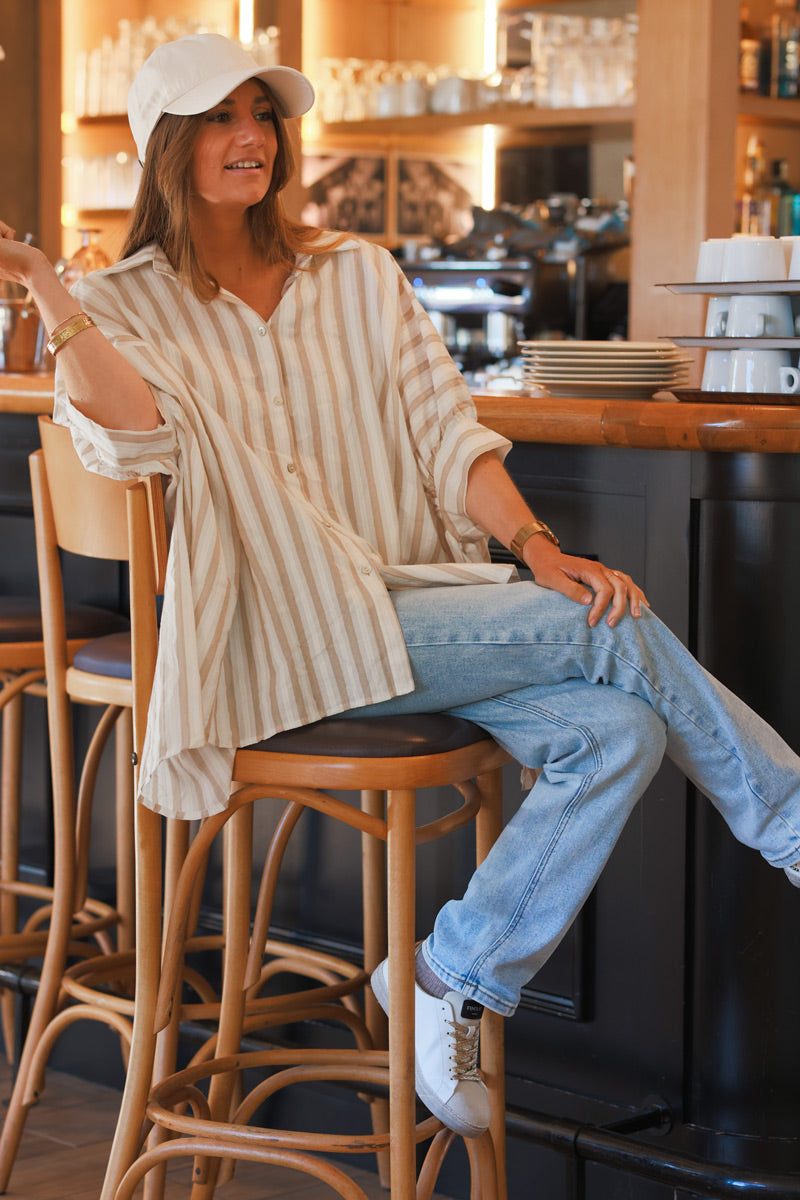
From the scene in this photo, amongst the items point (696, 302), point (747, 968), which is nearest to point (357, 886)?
point (747, 968)

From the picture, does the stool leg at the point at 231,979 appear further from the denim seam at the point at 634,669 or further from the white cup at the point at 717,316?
the white cup at the point at 717,316

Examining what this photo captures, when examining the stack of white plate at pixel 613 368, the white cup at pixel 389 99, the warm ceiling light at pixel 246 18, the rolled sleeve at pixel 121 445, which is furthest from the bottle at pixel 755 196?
the rolled sleeve at pixel 121 445

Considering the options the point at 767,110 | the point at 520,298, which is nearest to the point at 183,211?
the point at 767,110

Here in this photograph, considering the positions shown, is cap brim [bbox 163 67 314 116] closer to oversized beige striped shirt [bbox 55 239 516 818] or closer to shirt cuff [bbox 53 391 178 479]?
oversized beige striped shirt [bbox 55 239 516 818]

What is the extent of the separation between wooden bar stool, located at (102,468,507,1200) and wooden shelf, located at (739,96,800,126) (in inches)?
113

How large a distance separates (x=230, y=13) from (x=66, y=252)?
1.06 meters

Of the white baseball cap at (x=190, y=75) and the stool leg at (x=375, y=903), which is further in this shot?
the stool leg at (x=375, y=903)

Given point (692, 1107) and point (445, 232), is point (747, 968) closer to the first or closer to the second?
point (692, 1107)

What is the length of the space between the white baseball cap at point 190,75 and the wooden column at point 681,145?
231cm

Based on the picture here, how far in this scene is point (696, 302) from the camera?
3961 millimetres

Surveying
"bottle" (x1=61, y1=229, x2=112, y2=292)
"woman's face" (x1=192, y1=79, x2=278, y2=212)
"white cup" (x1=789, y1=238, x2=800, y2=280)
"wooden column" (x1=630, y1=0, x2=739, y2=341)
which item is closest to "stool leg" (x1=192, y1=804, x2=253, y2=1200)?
"woman's face" (x1=192, y1=79, x2=278, y2=212)

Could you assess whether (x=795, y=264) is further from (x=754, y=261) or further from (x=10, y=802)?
(x=10, y=802)

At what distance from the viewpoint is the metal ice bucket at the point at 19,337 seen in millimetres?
2973

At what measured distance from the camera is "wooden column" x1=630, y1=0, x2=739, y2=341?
12.8 feet
